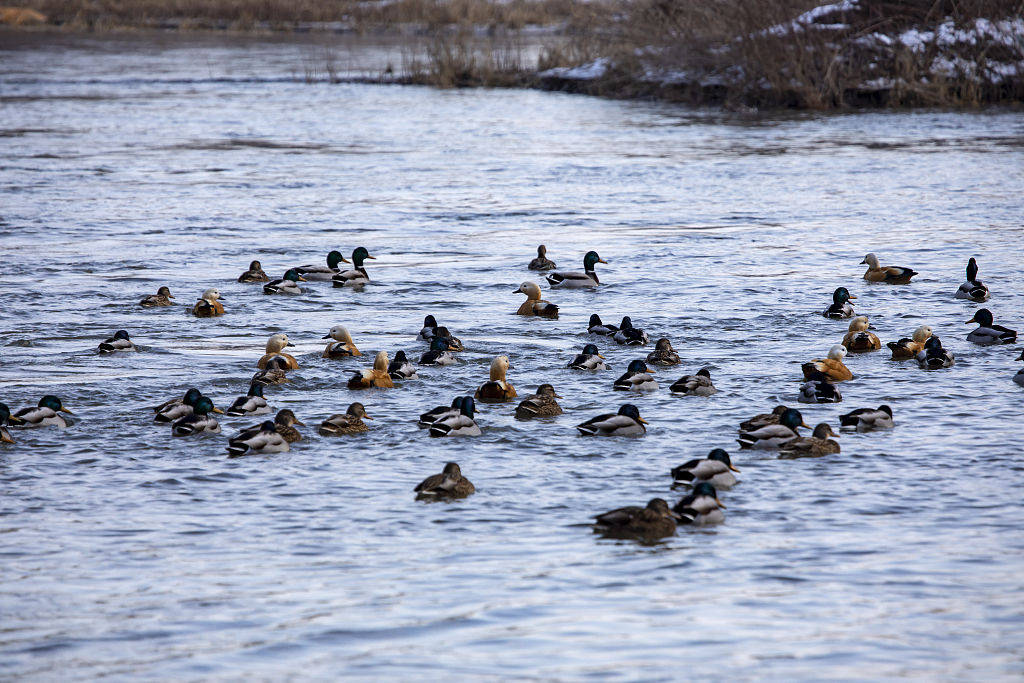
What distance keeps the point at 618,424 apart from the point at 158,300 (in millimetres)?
7736

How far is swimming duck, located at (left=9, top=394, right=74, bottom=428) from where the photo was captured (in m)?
11.7

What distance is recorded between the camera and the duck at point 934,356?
13883 millimetres

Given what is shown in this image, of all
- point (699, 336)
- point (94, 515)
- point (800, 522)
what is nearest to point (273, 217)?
point (699, 336)

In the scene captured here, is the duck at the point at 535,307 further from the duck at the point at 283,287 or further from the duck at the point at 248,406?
the duck at the point at 248,406

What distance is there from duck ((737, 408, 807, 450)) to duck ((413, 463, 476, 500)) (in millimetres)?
2710

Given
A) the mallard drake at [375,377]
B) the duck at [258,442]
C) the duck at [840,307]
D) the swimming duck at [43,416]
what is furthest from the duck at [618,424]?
the duck at [840,307]

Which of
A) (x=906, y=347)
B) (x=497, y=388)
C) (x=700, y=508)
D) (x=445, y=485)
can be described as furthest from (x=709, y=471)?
(x=906, y=347)

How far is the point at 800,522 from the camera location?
31.4ft

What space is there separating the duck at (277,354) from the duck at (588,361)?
3.01 meters

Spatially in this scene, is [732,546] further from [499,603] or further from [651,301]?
[651,301]

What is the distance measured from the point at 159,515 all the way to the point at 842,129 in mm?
30943

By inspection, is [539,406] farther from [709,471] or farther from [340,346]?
[340,346]

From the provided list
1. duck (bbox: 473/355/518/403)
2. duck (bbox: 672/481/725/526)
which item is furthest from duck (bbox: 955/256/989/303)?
duck (bbox: 672/481/725/526)

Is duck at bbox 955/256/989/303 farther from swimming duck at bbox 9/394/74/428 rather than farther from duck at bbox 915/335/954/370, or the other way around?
swimming duck at bbox 9/394/74/428
